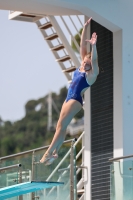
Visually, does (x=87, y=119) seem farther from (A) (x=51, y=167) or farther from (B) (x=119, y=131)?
(A) (x=51, y=167)

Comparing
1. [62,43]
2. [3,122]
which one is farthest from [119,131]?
[3,122]

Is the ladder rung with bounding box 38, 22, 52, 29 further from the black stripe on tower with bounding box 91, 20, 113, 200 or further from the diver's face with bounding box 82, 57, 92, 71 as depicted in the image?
the diver's face with bounding box 82, 57, 92, 71

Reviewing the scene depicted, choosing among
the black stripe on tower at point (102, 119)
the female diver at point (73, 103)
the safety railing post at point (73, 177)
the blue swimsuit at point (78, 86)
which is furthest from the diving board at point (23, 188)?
the black stripe on tower at point (102, 119)

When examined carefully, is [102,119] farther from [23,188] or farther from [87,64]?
[87,64]

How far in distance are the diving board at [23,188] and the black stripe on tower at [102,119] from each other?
2895 millimetres

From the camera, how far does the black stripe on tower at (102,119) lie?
16.9 m

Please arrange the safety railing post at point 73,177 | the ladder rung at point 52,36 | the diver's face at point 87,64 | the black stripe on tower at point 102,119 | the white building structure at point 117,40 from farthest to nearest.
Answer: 1. the ladder rung at point 52,36
2. the black stripe on tower at point 102,119
3. the white building structure at point 117,40
4. the safety railing post at point 73,177
5. the diver's face at point 87,64

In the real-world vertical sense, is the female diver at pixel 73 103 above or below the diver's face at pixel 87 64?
below

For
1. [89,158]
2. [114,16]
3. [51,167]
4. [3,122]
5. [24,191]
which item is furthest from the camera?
[3,122]

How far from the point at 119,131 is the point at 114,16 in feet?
6.98

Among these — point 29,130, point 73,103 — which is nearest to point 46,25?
point 73,103

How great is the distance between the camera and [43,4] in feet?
51.6

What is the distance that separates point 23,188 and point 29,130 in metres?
67.6

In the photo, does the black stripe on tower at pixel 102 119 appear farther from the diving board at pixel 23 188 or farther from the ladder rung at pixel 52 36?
the diving board at pixel 23 188
